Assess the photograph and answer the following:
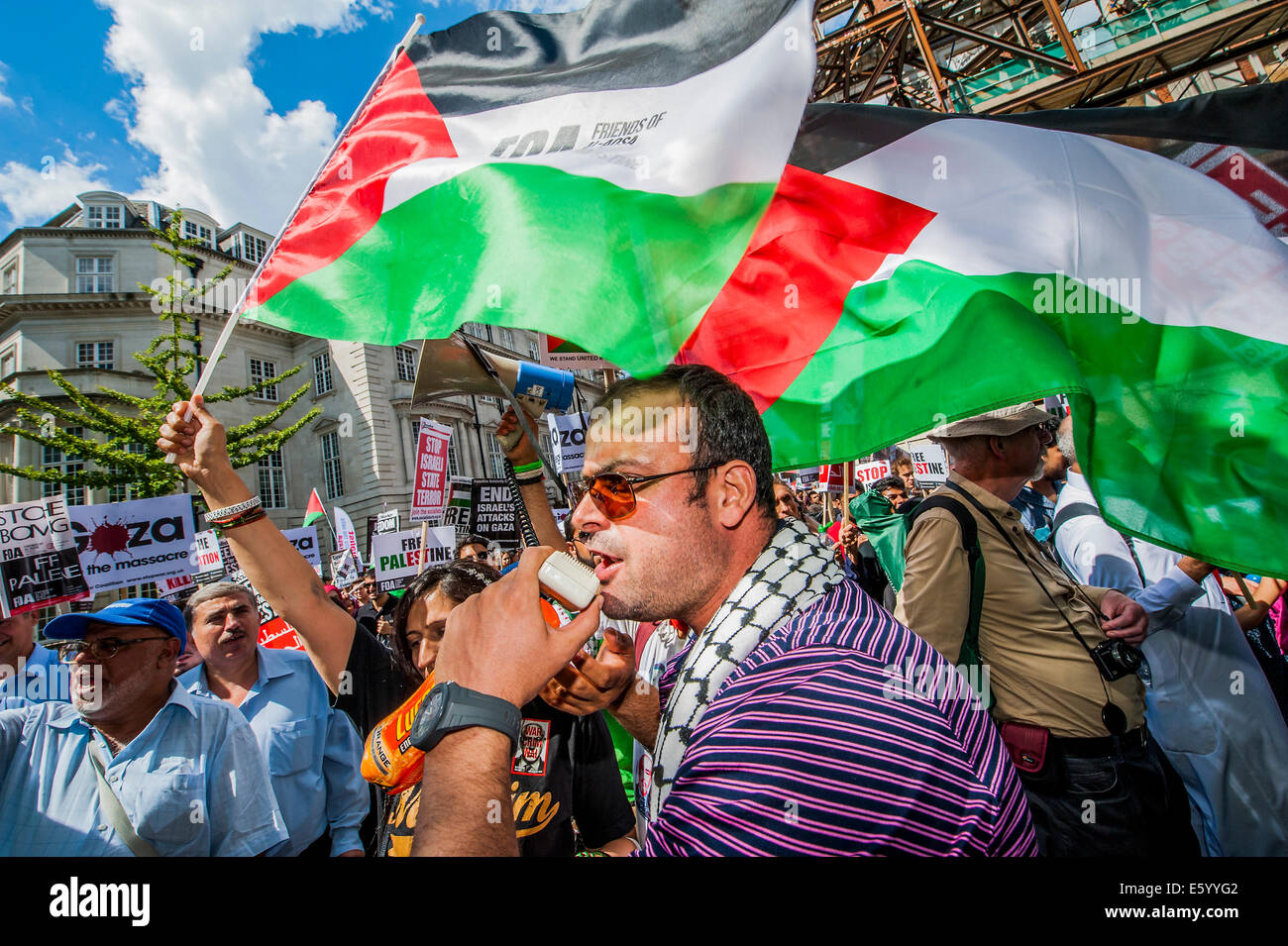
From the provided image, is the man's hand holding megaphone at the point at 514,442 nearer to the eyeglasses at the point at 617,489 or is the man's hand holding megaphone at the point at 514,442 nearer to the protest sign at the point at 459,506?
the eyeglasses at the point at 617,489

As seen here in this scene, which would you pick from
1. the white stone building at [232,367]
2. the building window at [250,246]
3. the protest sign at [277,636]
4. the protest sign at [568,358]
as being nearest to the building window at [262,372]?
the white stone building at [232,367]

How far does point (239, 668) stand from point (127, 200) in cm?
4662

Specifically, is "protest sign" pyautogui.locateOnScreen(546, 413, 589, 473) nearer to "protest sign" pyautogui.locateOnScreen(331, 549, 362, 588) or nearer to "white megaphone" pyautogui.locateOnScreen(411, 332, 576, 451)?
"white megaphone" pyautogui.locateOnScreen(411, 332, 576, 451)

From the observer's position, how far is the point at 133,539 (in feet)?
23.4

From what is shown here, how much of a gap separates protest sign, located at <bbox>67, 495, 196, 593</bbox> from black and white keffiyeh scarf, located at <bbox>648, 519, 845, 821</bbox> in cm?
719

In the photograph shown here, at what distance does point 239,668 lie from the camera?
3.51m

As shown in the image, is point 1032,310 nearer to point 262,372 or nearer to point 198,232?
point 262,372

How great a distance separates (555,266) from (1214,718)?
3.53 metres

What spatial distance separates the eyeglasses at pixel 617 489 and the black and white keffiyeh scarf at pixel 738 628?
0.33 meters

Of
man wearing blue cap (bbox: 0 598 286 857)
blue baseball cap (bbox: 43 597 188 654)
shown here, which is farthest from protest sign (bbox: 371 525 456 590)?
man wearing blue cap (bbox: 0 598 286 857)

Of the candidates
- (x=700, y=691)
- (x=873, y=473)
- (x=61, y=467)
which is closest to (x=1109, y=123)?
(x=700, y=691)

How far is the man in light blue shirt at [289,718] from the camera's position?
322cm

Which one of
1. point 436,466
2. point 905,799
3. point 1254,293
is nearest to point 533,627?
point 905,799

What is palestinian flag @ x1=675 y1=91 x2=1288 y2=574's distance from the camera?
6.70 ft
